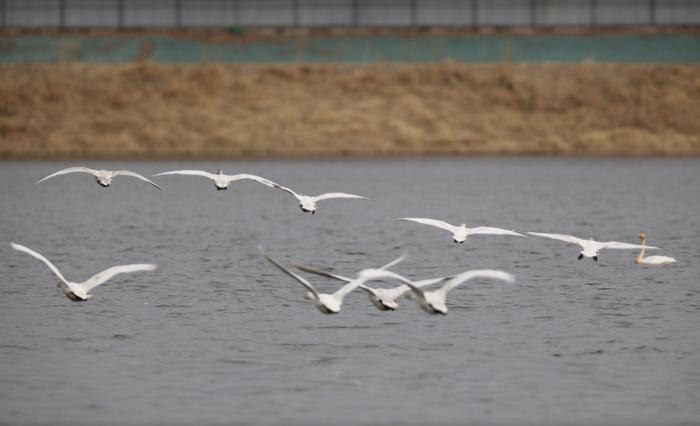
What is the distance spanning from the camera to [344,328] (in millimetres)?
31266

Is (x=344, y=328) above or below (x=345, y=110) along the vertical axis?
below

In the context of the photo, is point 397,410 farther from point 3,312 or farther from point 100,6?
point 100,6

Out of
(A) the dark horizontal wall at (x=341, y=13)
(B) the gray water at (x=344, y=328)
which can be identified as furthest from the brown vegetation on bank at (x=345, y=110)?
(B) the gray water at (x=344, y=328)

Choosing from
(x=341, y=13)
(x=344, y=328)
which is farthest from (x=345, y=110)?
(x=344, y=328)

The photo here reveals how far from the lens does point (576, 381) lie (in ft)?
85.8

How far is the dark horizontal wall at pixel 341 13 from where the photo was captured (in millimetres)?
90750

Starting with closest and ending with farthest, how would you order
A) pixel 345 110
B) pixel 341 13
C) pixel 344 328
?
1. pixel 344 328
2. pixel 345 110
3. pixel 341 13

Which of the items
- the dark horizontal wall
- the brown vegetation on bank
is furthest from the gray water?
the dark horizontal wall

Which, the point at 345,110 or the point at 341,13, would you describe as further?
the point at 341,13

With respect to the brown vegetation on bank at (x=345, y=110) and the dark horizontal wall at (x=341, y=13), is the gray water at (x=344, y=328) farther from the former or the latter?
the dark horizontal wall at (x=341, y=13)

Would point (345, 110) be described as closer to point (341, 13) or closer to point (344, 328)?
point (341, 13)

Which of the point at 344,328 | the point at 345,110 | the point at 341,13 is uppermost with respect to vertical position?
the point at 341,13

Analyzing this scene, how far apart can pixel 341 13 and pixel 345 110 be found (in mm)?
8417

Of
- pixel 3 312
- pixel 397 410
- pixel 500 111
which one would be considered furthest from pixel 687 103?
pixel 397 410
